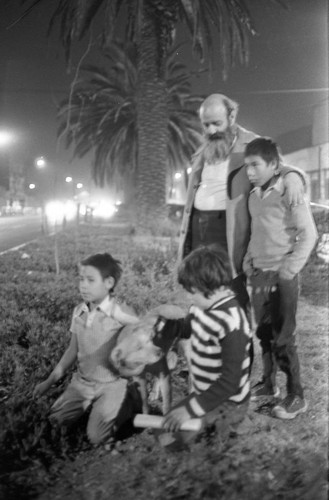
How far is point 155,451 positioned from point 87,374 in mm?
699

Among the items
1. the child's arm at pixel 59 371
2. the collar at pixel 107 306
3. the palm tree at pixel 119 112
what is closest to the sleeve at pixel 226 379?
the collar at pixel 107 306

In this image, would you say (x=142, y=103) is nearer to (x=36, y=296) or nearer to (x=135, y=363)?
(x=36, y=296)

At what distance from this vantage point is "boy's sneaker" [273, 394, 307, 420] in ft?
10.6

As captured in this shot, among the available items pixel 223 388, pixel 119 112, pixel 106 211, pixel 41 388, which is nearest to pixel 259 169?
pixel 223 388

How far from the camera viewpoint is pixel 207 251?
9.46ft

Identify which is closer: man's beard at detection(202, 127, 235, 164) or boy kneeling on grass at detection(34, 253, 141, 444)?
boy kneeling on grass at detection(34, 253, 141, 444)

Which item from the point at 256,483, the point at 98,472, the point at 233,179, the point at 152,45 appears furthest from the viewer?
the point at 152,45

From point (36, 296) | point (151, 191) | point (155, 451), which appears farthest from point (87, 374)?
point (151, 191)

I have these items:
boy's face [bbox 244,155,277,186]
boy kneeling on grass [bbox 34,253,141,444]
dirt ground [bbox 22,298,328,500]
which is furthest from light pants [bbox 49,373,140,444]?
boy's face [bbox 244,155,277,186]

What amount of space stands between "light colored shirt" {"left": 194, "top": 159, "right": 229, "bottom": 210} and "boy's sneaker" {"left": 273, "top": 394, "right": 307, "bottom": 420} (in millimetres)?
1270

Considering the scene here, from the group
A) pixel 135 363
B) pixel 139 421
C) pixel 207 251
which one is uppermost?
pixel 207 251

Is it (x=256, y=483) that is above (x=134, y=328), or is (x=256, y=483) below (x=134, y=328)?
below

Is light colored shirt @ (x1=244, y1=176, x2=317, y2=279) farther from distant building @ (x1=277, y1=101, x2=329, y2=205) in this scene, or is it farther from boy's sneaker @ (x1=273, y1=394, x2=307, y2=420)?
distant building @ (x1=277, y1=101, x2=329, y2=205)

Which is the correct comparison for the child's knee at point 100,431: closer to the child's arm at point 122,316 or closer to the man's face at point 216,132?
the child's arm at point 122,316
